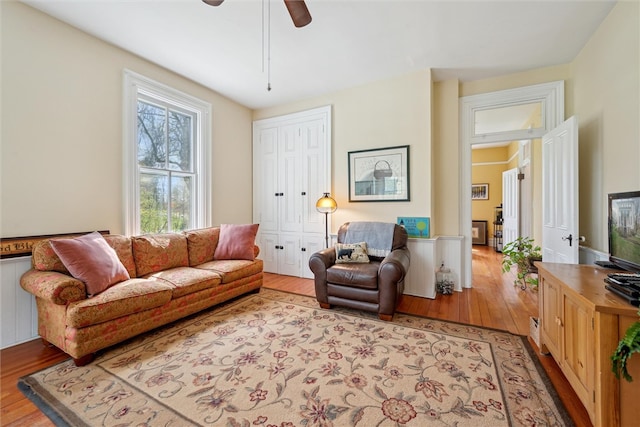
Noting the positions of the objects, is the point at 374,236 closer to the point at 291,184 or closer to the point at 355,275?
the point at 355,275

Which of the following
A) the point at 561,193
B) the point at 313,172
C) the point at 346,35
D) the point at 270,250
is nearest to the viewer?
the point at 346,35

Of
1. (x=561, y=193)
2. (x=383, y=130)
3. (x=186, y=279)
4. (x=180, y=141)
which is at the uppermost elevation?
(x=383, y=130)

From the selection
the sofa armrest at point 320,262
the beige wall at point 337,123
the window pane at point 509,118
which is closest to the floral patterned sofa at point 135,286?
the beige wall at point 337,123

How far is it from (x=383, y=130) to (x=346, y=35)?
52.3 inches

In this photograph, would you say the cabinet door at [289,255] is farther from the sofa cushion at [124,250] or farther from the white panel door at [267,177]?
the sofa cushion at [124,250]

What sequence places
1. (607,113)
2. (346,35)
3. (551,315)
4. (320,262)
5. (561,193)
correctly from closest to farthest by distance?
(551,315) → (607,113) → (346,35) → (561,193) → (320,262)

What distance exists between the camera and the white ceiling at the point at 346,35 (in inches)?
90.5

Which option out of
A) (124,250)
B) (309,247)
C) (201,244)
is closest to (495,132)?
(309,247)

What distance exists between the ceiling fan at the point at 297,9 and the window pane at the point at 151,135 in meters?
2.17

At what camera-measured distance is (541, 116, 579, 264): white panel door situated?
2.58 m

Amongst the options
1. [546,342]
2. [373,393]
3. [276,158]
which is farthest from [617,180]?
[276,158]

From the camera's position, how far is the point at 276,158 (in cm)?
449

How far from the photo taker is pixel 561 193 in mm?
2816

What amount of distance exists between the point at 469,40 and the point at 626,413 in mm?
3182
